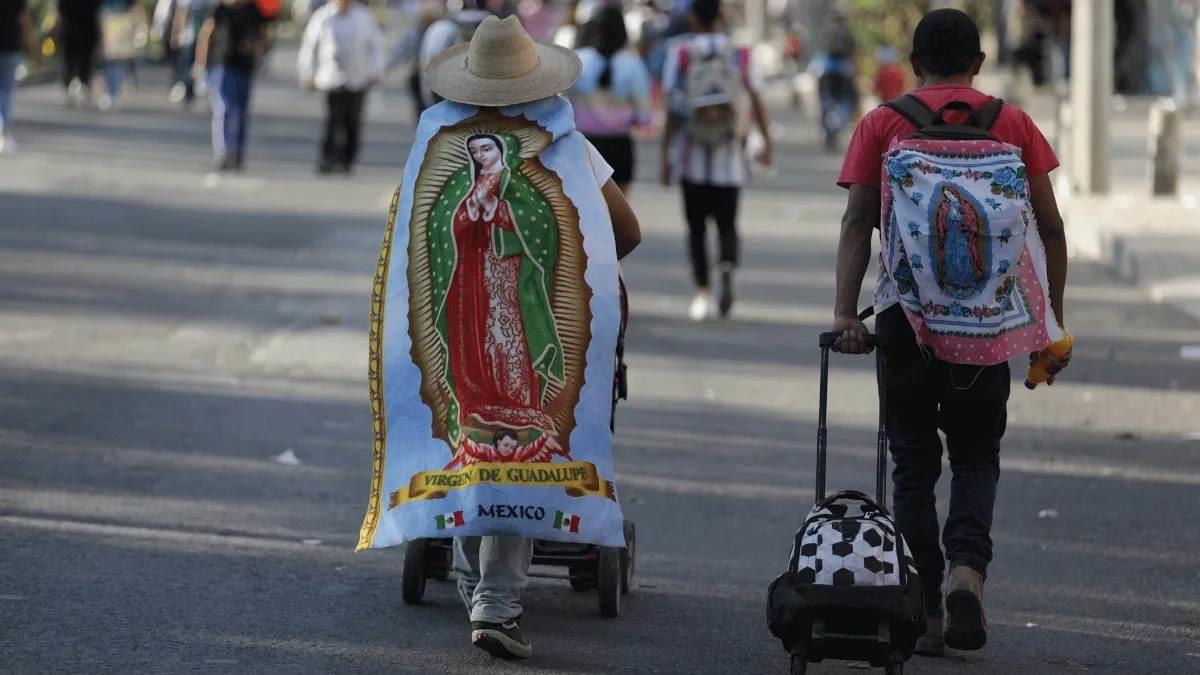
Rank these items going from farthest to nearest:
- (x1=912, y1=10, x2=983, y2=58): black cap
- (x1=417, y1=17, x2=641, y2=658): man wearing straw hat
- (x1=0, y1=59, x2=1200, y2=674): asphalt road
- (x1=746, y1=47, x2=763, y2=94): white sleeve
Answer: (x1=746, y1=47, x2=763, y2=94): white sleeve, (x1=0, y1=59, x2=1200, y2=674): asphalt road, (x1=417, y1=17, x2=641, y2=658): man wearing straw hat, (x1=912, y1=10, x2=983, y2=58): black cap

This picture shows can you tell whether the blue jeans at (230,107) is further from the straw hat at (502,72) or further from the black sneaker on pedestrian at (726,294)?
the straw hat at (502,72)

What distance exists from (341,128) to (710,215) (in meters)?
9.73

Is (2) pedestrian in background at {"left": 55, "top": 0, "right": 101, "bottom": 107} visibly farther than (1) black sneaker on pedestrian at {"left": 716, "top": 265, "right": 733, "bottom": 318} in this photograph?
Yes

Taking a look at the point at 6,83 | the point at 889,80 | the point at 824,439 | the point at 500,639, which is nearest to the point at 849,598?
the point at 824,439

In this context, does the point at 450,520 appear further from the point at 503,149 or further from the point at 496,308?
the point at 503,149

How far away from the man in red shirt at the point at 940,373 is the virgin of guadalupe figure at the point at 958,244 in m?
0.25

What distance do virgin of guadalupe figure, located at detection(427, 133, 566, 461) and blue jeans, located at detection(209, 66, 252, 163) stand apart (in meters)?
16.3

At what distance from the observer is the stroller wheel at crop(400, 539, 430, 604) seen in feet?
22.5

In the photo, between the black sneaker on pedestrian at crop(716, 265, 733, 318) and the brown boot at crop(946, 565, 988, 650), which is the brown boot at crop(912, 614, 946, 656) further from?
the black sneaker on pedestrian at crop(716, 265, 733, 318)

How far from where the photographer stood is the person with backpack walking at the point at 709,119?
13141 mm

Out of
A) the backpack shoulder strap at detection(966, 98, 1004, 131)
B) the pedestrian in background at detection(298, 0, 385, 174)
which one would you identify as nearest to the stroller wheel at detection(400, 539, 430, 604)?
the backpack shoulder strap at detection(966, 98, 1004, 131)

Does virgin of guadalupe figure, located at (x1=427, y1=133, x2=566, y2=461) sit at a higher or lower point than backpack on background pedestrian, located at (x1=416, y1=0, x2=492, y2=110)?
lower

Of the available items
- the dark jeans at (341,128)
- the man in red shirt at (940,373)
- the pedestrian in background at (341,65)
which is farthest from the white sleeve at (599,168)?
the dark jeans at (341,128)

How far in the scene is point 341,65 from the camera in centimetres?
2212
